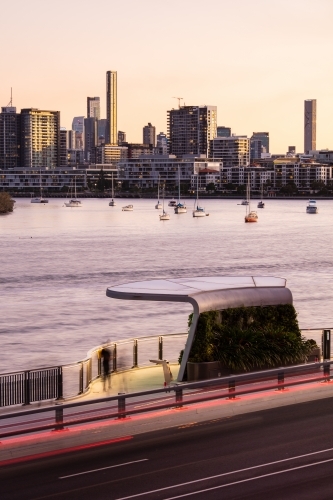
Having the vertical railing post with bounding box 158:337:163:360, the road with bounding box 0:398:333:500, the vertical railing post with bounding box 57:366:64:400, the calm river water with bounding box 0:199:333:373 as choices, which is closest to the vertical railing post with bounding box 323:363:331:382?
the road with bounding box 0:398:333:500

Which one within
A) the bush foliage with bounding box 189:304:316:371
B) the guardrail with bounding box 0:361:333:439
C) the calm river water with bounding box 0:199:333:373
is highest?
the bush foliage with bounding box 189:304:316:371

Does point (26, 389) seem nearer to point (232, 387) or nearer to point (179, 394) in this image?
Answer: point (179, 394)

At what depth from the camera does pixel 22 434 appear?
561 inches

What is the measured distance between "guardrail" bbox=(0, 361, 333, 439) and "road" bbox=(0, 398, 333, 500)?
0.63 m

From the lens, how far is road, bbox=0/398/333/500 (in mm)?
11789

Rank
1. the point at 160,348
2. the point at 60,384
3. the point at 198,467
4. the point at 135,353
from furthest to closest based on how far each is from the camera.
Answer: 1. the point at 135,353
2. the point at 160,348
3. the point at 60,384
4. the point at 198,467

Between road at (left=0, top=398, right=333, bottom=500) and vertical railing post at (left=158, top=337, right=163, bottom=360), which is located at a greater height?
vertical railing post at (left=158, top=337, right=163, bottom=360)

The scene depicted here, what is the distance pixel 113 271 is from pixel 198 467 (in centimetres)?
6089

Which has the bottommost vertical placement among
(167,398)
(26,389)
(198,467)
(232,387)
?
(26,389)

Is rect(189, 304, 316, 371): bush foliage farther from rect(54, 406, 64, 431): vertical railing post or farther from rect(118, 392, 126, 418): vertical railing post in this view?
rect(54, 406, 64, 431): vertical railing post

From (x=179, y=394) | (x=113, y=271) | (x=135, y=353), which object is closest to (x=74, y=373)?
(x=135, y=353)

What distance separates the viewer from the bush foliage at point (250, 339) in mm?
18516

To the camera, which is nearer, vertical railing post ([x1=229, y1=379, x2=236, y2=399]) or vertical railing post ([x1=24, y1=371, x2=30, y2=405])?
vertical railing post ([x1=229, y1=379, x2=236, y2=399])

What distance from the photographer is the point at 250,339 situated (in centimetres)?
1908
